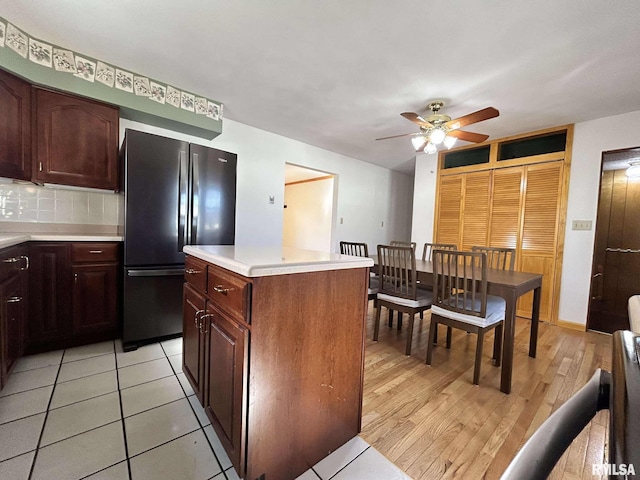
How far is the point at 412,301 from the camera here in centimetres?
232

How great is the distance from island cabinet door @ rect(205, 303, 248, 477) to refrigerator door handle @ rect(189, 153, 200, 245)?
1.31 metres

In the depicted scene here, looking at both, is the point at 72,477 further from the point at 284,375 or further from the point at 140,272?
the point at 140,272

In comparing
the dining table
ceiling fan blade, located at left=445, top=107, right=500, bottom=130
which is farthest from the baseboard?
ceiling fan blade, located at left=445, top=107, right=500, bottom=130

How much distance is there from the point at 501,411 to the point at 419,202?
11.7ft

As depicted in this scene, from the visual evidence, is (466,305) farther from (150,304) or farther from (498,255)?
(150,304)

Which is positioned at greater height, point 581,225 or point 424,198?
point 424,198

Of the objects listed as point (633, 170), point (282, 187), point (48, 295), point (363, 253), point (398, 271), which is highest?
point (633, 170)

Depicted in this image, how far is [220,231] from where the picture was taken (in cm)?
256

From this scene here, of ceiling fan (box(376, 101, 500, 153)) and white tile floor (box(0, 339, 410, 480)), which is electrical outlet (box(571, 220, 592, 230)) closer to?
ceiling fan (box(376, 101, 500, 153))

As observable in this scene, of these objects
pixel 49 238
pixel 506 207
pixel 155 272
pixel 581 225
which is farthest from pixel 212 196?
pixel 581 225

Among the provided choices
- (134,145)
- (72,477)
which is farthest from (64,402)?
(134,145)

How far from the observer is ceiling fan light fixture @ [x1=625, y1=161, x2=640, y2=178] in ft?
9.54

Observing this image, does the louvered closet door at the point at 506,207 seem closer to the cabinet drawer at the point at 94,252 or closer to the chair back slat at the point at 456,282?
the chair back slat at the point at 456,282

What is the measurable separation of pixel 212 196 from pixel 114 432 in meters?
1.79
